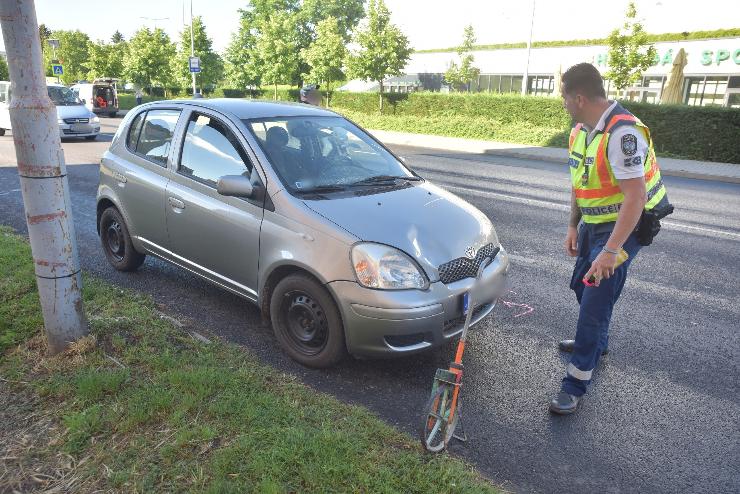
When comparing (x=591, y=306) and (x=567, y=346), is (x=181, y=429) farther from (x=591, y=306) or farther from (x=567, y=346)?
(x=567, y=346)

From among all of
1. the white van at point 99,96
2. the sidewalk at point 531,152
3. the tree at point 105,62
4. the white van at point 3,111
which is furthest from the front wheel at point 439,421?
the tree at point 105,62

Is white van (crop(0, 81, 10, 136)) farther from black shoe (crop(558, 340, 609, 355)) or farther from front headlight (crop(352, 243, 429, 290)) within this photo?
black shoe (crop(558, 340, 609, 355))

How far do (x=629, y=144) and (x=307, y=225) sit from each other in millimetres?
1935

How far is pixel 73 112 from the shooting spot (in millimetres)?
18422

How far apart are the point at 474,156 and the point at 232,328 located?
14910mm

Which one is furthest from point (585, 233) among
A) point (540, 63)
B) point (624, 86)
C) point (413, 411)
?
point (540, 63)

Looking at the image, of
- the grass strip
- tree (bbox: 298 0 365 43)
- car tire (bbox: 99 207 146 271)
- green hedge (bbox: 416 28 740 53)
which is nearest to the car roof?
car tire (bbox: 99 207 146 271)

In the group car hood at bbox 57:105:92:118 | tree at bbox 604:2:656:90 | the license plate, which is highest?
tree at bbox 604:2:656:90

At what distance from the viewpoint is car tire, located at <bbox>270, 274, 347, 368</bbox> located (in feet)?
11.7

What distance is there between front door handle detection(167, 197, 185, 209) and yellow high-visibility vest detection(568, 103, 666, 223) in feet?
9.61

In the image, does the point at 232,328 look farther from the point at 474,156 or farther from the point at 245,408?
the point at 474,156

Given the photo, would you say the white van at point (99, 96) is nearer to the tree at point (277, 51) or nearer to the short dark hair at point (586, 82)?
the tree at point (277, 51)

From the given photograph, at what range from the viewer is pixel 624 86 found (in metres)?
24.1

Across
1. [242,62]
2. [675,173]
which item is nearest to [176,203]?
[675,173]
